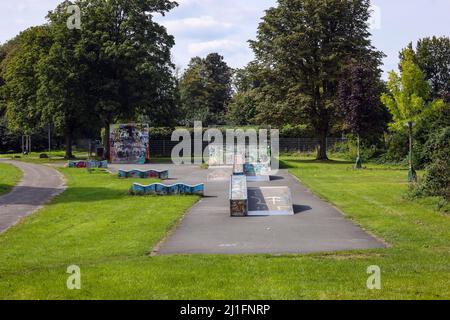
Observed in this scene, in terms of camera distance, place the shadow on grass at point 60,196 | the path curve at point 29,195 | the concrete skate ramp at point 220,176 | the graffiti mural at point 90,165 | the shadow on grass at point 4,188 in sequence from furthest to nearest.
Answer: the graffiti mural at point 90,165
the concrete skate ramp at point 220,176
the shadow on grass at point 4,188
the shadow on grass at point 60,196
the path curve at point 29,195

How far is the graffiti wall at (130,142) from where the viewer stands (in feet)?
170

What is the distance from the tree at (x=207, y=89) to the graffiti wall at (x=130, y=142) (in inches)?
1242

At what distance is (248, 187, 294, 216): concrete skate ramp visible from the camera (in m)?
19.7

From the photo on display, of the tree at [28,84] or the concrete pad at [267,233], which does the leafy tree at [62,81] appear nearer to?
the tree at [28,84]

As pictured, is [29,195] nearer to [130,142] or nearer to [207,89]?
[130,142]

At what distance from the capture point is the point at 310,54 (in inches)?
1986

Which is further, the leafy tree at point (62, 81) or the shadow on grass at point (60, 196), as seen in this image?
the leafy tree at point (62, 81)

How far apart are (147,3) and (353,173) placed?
27.9m

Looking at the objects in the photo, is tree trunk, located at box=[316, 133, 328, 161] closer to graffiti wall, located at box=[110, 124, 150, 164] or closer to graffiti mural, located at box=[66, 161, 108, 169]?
graffiti wall, located at box=[110, 124, 150, 164]

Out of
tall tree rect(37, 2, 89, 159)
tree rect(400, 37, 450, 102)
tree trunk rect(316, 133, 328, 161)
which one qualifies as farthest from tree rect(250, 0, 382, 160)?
tree rect(400, 37, 450, 102)

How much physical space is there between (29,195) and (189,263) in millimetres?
17039

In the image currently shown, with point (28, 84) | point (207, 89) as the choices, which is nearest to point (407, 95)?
A: point (28, 84)

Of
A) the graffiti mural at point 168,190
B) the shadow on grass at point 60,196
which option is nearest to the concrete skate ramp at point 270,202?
the graffiti mural at point 168,190

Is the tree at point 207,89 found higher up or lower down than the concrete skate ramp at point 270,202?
higher up
